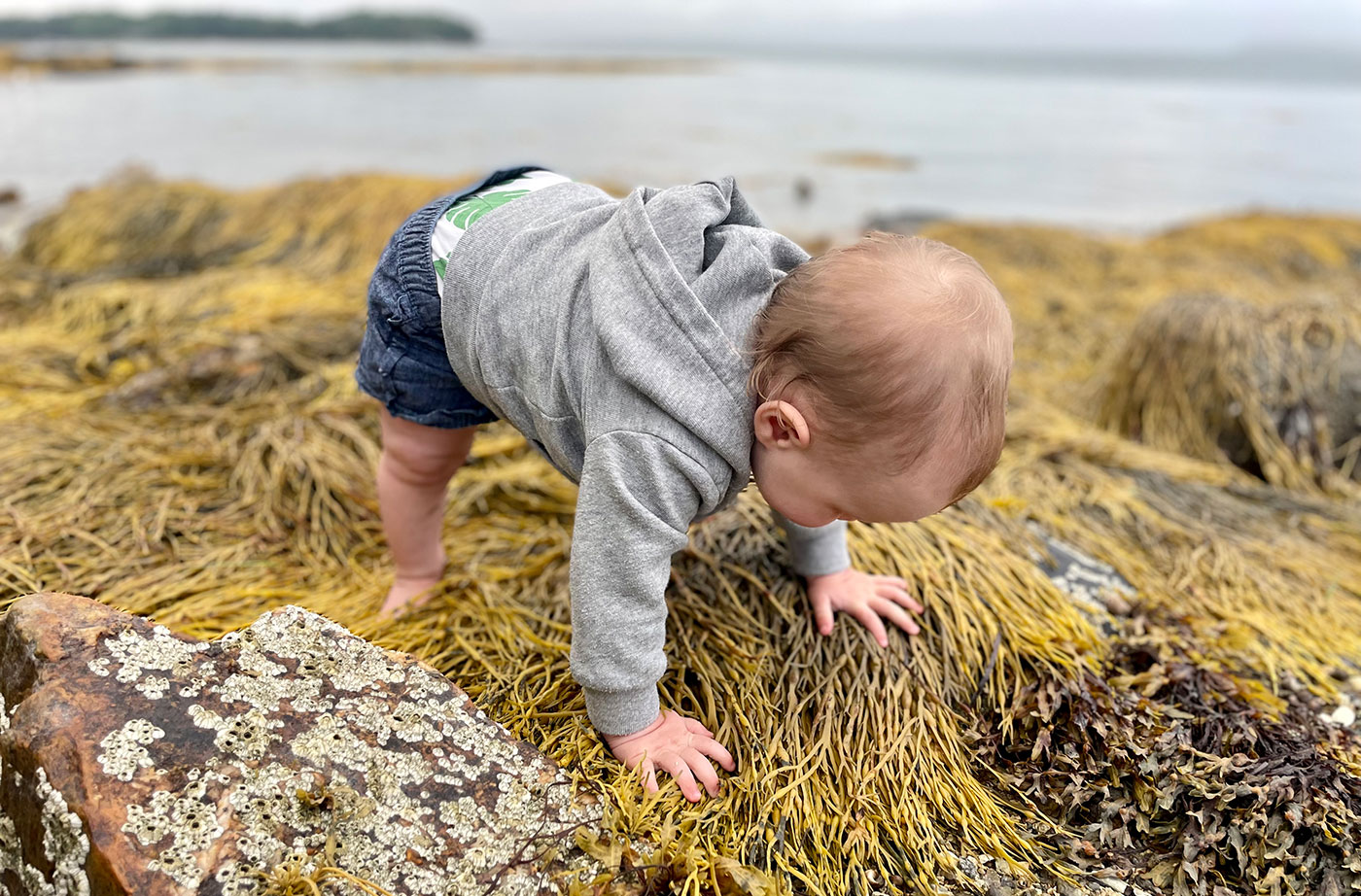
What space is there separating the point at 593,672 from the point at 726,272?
2.43 feet

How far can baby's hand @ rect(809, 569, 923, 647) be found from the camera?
1964 millimetres

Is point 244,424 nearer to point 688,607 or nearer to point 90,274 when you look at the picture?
point 688,607

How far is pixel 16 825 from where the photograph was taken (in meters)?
1.29

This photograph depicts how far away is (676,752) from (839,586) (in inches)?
23.7

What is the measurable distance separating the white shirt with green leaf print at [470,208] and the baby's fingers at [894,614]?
118 centimetres

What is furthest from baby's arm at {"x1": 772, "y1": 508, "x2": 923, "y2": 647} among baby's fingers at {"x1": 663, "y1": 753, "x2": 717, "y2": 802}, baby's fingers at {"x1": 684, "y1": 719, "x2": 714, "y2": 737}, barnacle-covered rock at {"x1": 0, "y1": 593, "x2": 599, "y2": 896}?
barnacle-covered rock at {"x1": 0, "y1": 593, "x2": 599, "y2": 896}

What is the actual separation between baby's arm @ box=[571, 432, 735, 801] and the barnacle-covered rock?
0.56ft

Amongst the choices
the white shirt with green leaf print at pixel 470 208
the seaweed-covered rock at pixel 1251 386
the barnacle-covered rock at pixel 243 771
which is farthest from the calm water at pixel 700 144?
the barnacle-covered rock at pixel 243 771

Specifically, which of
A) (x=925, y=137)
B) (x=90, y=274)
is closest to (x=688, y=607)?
(x=90, y=274)

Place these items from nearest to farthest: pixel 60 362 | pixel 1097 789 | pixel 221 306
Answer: pixel 1097 789 < pixel 60 362 < pixel 221 306

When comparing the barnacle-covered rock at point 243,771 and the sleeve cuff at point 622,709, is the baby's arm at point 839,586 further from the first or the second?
the barnacle-covered rock at point 243,771

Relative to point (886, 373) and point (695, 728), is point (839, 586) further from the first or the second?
point (886, 373)

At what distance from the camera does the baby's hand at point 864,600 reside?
196 cm

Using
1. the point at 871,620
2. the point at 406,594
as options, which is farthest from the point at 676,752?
the point at 406,594
